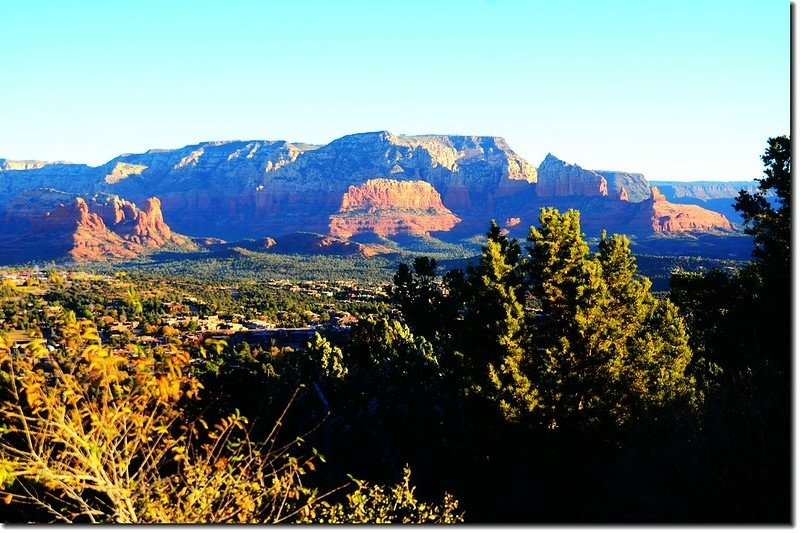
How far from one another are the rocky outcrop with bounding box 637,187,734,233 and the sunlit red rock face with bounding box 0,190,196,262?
443ft

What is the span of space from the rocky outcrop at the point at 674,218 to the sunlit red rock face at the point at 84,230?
134935 millimetres

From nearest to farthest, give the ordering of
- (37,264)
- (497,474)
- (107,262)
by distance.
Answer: (497,474), (37,264), (107,262)

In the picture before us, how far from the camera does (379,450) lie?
1563 centimetres

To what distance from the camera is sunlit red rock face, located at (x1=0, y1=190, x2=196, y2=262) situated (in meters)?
160

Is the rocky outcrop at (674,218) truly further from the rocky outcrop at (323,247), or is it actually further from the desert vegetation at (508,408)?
the desert vegetation at (508,408)

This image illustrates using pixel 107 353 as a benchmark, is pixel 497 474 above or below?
below

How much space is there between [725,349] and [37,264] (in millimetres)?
152842

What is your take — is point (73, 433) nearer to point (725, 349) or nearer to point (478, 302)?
point (478, 302)

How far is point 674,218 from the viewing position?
578ft

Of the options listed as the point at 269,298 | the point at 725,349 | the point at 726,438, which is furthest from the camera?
the point at 269,298

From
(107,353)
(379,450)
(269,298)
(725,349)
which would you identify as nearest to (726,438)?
(107,353)

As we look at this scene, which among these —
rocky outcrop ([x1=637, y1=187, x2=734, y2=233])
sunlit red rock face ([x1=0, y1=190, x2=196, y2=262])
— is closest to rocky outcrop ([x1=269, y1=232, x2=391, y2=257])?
sunlit red rock face ([x1=0, y1=190, x2=196, y2=262])

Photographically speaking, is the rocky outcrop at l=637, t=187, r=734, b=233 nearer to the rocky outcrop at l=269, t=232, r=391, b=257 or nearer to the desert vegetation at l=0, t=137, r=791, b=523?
the rocky outcrop at l=269, t=232, r=391, b=257

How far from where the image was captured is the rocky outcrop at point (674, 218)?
6761 inches
